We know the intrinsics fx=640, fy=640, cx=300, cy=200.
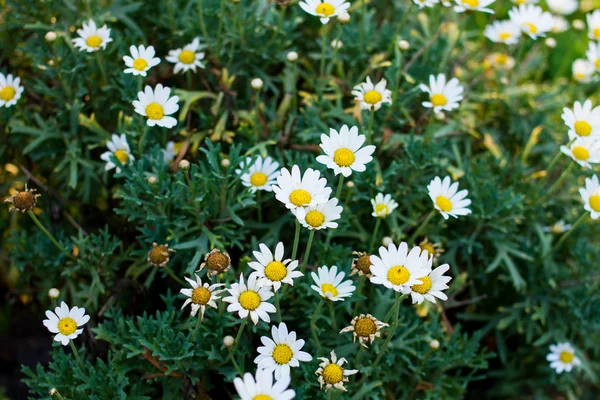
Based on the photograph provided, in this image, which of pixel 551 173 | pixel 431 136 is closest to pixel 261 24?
pixel 431 136

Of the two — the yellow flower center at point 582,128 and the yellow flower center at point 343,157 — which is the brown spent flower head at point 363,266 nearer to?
the yellow flower center at point 343,157

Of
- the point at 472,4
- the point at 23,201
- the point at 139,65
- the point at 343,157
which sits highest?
the point at 472,4

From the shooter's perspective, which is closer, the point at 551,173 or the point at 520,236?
the point at 520,236

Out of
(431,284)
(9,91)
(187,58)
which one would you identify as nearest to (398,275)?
(431,284)

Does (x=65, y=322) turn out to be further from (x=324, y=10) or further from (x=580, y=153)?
(x=580, y=153)

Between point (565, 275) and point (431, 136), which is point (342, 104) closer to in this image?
point (431, 136)
